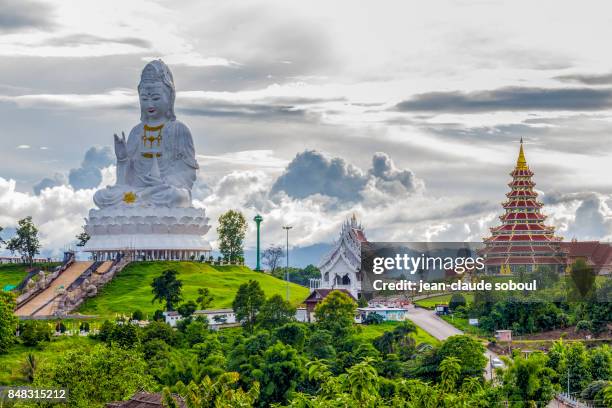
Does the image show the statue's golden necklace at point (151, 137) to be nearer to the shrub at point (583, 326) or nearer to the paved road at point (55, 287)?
the paved road at point (55, 287)

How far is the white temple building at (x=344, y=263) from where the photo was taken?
8304 centimetres

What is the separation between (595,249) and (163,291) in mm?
45937

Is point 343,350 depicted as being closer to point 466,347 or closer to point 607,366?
point 466,347

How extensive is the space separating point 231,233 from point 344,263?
1688 cm

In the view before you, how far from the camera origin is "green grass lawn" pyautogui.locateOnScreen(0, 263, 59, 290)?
8461 centimetres

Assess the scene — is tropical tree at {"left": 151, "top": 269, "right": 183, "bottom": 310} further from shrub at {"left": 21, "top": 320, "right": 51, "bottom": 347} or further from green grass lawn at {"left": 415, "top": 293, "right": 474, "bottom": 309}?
green grass lawn at {"left": 415, "top": 293, "right": 474, "bottom": 309}

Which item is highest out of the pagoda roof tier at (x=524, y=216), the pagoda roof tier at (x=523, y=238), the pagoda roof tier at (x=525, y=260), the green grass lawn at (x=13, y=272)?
the pagoda roof tier at (x=524, y=216)

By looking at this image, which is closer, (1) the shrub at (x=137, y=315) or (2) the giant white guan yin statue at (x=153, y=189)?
(1) the shrub at (x=137, y=315)

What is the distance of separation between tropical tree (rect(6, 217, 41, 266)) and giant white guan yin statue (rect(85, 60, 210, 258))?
14.3ft

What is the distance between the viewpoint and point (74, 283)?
3068 inches

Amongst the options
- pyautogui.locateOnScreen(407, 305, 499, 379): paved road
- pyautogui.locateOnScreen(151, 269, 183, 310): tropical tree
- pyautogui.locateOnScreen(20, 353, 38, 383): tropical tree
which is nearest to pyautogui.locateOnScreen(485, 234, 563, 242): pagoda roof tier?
pyautogui.locateOnScreen(407, 305, 499, 379): paved road

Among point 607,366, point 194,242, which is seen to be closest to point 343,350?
point 607,366

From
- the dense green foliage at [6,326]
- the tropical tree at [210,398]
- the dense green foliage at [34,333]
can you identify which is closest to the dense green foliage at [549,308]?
the dense green foliage at [34,333]

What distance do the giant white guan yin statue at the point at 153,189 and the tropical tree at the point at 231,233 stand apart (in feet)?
9.52
